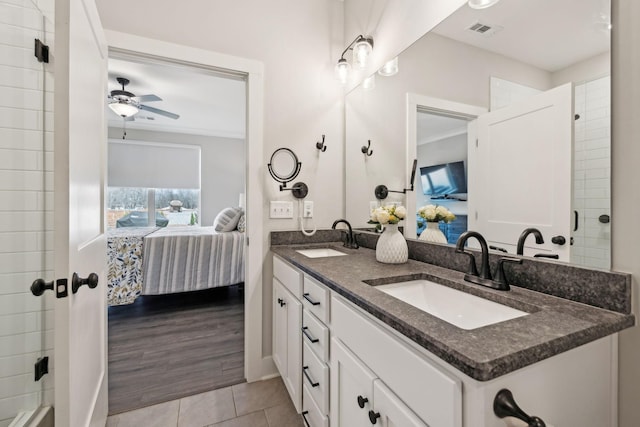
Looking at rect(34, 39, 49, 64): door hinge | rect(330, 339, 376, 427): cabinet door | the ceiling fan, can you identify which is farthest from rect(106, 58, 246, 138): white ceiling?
rect(330, 339, 376, 427): cabinet door

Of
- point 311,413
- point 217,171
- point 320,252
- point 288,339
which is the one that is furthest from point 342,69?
point 217,171

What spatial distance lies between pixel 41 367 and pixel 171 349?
0.96 meters

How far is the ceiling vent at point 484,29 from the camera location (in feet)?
3.72

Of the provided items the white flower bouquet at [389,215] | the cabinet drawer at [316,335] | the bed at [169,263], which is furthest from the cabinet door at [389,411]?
the bed at [169,263]

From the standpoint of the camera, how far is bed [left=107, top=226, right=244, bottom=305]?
2.91 metres

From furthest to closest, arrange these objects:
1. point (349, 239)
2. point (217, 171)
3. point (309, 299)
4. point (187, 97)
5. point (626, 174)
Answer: point (217, 171), point (187, 97), point (349, 239), point (309, 299), point (626, 174)

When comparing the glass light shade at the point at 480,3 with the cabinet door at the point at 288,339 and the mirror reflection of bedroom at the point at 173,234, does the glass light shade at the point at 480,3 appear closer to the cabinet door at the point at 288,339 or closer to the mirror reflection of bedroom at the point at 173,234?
the mirror reflection of bedroom at the point at 173,234

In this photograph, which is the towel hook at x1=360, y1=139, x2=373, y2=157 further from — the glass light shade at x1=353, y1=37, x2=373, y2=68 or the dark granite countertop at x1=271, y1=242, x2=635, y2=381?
the dark granite countertop at x1=271, y1=242, x2=635, y2=381

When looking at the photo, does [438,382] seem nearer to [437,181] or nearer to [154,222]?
[437,181]

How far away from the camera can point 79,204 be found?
1026 millimetres

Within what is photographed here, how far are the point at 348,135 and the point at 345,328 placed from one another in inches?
59.9

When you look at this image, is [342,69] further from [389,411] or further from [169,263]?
[169,263]

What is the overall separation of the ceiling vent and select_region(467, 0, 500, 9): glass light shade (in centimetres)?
6

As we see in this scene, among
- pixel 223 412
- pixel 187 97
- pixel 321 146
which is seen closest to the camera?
pixel 223 412
